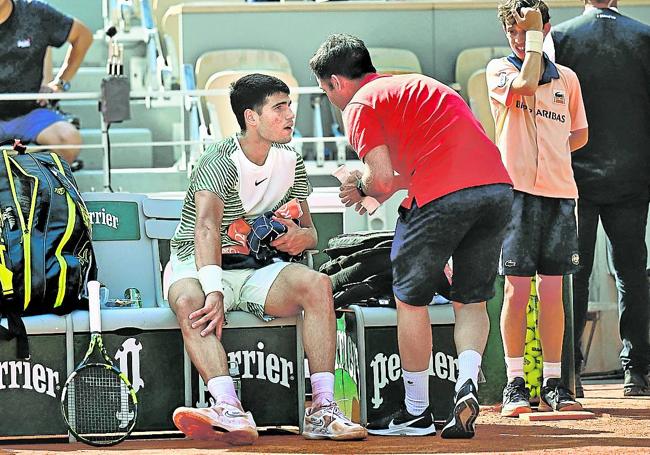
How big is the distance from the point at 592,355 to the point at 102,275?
3001 millimetres

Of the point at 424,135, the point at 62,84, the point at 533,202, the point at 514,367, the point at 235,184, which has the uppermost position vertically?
the point at 62,84

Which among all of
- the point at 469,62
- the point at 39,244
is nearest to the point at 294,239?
the point at 39,244

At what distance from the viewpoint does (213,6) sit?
1041cm

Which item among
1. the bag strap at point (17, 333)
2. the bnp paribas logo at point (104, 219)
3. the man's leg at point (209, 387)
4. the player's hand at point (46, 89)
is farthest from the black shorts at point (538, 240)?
the player's hand at point (46, 89)

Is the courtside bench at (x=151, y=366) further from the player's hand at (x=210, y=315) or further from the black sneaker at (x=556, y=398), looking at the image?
the black sneaker at (x=556, y=398)

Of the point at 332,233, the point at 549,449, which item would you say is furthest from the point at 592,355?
the point at 549,449

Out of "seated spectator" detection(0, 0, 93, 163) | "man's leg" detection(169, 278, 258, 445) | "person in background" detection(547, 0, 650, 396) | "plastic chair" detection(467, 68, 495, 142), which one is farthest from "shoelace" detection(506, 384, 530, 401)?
"plastic chair" detection(467, 68, 495, 142)

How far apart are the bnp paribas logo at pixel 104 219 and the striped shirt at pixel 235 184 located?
97 centimetres

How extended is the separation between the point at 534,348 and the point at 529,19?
4.94 ft

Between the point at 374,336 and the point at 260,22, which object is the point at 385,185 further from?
the point at 260,22

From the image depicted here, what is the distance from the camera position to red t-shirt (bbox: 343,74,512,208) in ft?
17.6

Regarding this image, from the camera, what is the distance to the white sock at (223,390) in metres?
5.23

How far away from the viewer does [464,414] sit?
5.29 metres

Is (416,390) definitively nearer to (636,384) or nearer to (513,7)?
(513,7)
